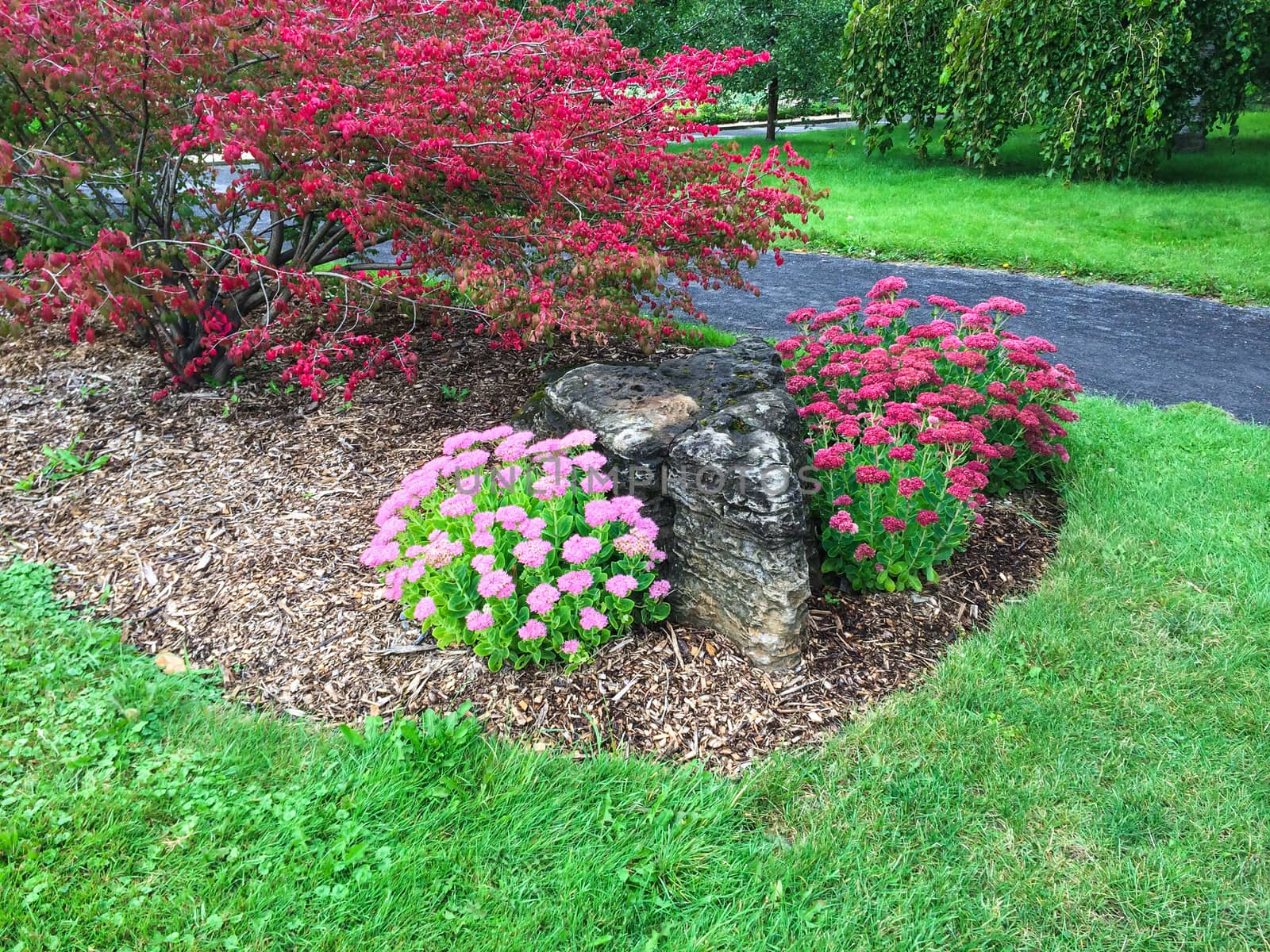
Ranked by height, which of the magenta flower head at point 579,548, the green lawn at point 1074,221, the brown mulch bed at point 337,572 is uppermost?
the green lawn at point 1074,221

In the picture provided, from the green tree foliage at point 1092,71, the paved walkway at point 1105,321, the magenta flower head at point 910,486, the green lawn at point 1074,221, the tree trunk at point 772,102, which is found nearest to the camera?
the magenta flower head at point 910,486

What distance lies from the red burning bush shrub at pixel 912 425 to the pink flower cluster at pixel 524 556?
86 centimetres

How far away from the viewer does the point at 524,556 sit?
8.71 feet

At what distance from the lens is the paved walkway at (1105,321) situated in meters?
5.77

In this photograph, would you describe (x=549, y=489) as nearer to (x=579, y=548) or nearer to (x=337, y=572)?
(x=579, y=548)

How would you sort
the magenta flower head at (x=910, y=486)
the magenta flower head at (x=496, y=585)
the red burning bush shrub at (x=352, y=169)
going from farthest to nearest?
the red burning bush shrub at (x=352, y=169) < the magenta flower head at (x=910, y=486) < the magenta flower head at (x=496, y=585)

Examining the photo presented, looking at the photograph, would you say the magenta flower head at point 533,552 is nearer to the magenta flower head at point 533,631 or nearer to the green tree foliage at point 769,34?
the magenta flower head at point 533,631

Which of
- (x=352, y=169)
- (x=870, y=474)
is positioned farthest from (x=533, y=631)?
(x=352, y=169)

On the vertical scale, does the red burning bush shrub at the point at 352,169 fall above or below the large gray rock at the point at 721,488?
above

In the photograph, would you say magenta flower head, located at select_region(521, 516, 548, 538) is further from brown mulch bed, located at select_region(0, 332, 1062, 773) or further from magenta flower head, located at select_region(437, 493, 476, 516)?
brown mulch bed, located at select_region(0, 332, 1062, 773)

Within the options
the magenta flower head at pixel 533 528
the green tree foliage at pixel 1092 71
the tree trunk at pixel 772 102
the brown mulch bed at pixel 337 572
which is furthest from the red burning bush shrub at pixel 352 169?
the tree trunk at pixel 772 102

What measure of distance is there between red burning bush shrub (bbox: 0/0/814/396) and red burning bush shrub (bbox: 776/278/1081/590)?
0.94 meters

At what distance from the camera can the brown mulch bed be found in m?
2.72

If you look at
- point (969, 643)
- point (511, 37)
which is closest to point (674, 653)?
point (969, 643)
